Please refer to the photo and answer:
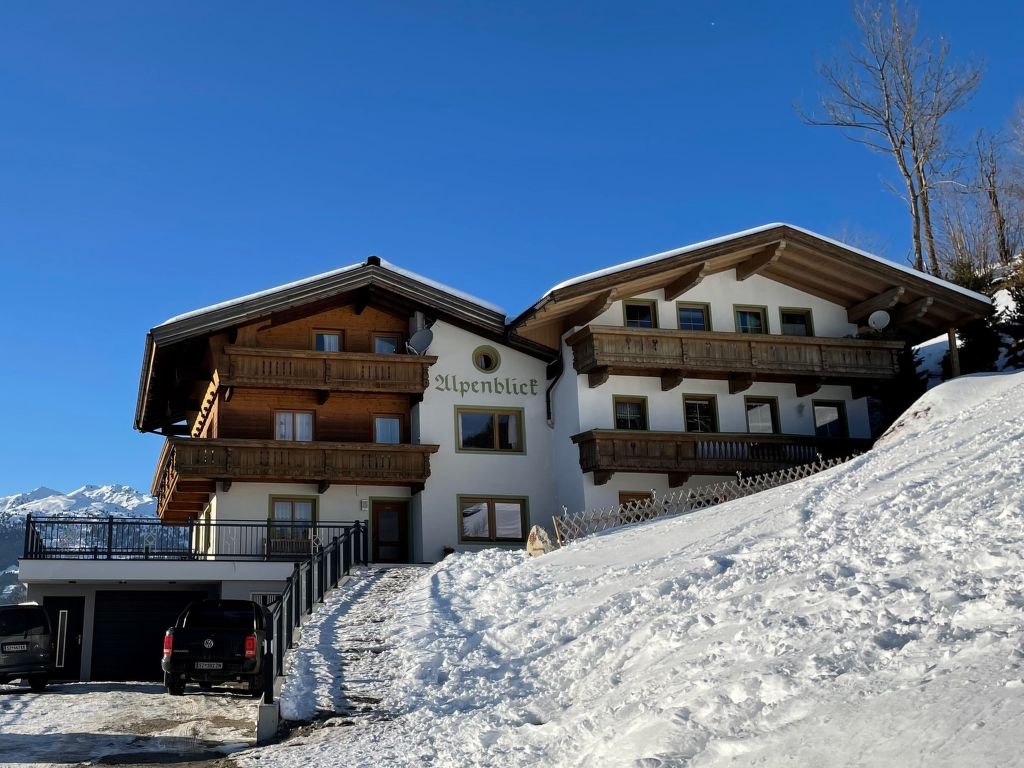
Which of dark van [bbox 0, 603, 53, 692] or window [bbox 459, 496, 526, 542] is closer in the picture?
dark van [bbox 0, 603, 53, 692]

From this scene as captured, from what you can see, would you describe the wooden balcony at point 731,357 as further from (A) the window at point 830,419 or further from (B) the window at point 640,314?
(B) the window at point 640,314

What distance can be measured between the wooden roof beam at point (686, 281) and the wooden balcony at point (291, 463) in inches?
346

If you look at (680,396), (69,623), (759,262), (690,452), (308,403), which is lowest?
(69,623)

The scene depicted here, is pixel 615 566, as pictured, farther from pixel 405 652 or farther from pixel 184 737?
pixel 184 737

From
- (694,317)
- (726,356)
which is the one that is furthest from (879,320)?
(694,317)

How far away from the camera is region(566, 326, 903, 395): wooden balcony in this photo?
1291 inches

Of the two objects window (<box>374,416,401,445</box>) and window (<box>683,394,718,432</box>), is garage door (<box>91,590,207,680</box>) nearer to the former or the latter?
window (<box>374,416,401,445</box>)

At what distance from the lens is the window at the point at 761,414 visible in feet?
115

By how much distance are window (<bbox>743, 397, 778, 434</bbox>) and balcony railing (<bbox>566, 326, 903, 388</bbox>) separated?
0.75 metres

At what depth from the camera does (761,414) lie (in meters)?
35.2

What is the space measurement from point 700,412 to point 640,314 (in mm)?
3548

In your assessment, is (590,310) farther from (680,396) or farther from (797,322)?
(797,322)

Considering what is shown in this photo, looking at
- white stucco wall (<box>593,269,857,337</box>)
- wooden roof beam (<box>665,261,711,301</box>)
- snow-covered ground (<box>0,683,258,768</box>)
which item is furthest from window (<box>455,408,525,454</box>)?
snow-covered ground (<box>0,683,258,768</box>)

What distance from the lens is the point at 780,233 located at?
111ft
